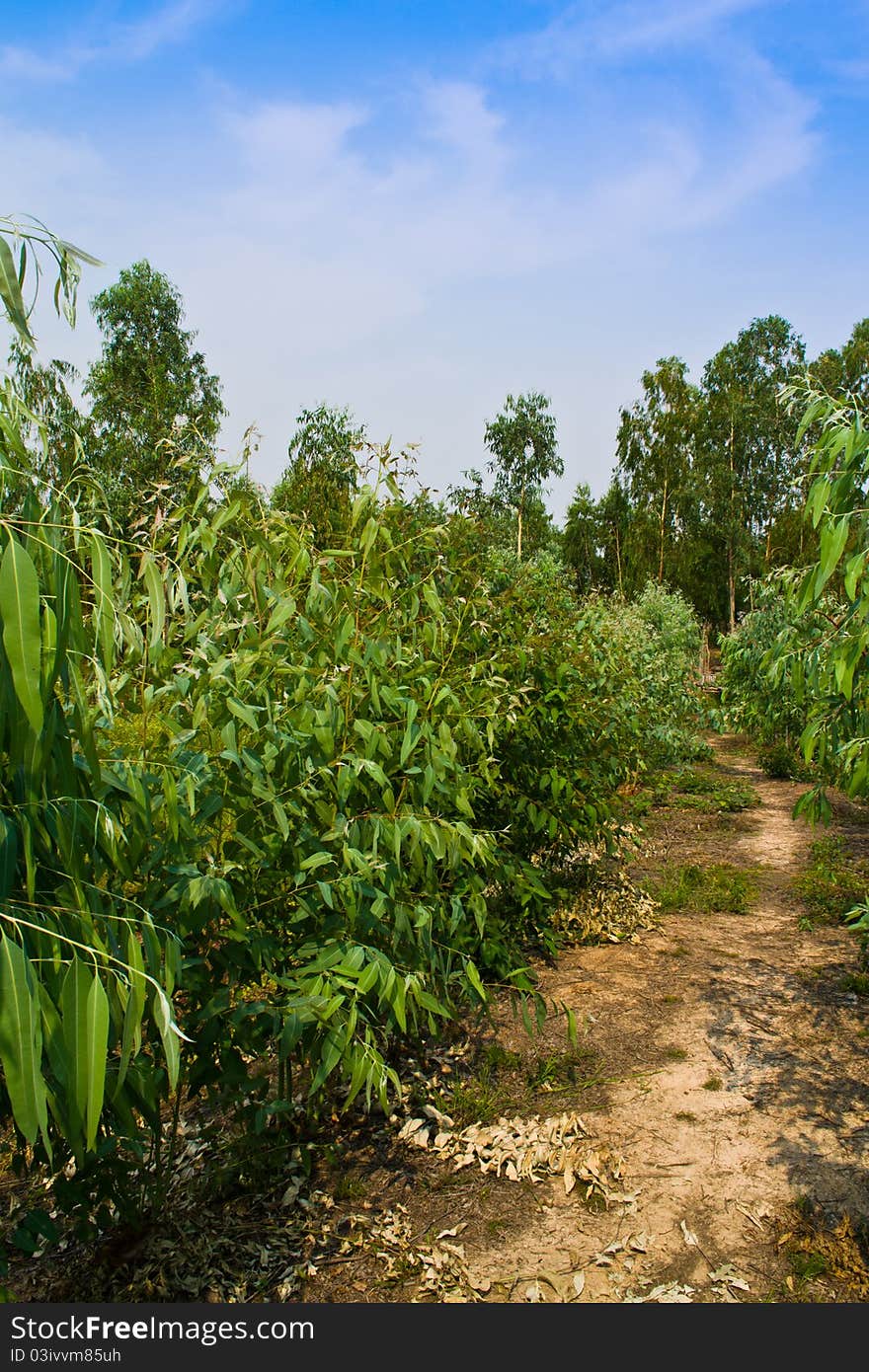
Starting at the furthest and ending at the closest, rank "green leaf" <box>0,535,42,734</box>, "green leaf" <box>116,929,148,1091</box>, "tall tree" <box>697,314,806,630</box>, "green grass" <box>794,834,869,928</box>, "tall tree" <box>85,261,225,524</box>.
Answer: "tall tree" <box>697,314,806,630</box>
"tall tree" <box>85,261,225,524</box>
"green grass" <box>794,834,869,928</box>
"green leaf" <box>116,929,148,1091</box>
"green leaf" <box>0,535,42,734</box>

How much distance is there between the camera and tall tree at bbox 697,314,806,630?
2769 centimetres

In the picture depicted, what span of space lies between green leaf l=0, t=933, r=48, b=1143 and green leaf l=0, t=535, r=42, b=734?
296 millimetres

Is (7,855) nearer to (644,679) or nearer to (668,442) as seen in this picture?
(644,679)

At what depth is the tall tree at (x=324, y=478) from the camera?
112 inches

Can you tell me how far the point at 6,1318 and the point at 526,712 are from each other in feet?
8.93

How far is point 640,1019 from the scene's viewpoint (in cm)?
401

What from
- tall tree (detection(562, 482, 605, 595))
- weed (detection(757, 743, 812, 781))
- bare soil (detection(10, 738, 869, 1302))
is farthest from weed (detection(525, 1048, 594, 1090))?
tall tree (detection(562, 482, 605, 595))

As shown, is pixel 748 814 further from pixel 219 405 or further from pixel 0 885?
pixel 219 405

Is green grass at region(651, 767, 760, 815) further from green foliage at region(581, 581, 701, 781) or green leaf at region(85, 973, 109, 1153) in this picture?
green leaf at region(85, 973, 109, 1153)

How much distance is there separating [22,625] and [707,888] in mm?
5740

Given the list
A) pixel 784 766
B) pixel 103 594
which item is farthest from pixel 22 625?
pixel 784 766

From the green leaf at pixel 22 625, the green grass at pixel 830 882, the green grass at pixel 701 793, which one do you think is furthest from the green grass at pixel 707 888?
the green leaf at pixel 22 625

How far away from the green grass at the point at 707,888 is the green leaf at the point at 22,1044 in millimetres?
5110

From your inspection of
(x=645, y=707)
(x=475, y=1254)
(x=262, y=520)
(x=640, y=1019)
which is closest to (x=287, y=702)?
(x=262, y=520)
